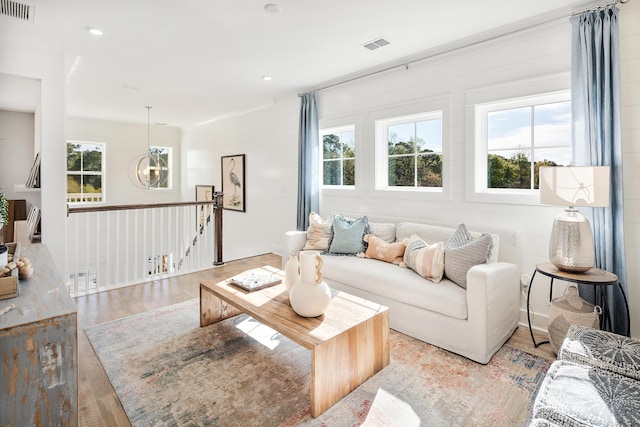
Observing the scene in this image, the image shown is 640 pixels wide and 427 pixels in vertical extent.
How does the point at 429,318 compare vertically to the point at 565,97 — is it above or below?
below

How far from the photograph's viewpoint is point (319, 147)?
4812 millimetres

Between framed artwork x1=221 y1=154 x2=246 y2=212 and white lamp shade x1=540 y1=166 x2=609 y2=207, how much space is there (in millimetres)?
5001

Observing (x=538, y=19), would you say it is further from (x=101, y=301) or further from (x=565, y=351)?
(x=101, y=301)

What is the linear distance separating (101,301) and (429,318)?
3158mm

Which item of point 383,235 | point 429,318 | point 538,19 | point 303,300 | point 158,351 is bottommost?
point 158,351

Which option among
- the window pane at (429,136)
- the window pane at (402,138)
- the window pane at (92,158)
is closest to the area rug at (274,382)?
the window pane at (429,136)

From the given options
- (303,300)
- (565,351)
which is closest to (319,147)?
(303,300)

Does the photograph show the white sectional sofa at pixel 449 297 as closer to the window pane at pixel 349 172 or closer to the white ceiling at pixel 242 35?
the window pane at pixel 349 172

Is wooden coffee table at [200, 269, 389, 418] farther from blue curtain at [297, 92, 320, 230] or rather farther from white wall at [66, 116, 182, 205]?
white wall at [66, 116, 182, 205]

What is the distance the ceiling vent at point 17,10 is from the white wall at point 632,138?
4.32 metres

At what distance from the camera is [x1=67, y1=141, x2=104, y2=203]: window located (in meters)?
6.77

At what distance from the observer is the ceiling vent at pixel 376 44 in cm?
319

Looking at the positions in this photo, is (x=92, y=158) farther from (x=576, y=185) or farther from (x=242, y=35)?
(x=576, y=185)

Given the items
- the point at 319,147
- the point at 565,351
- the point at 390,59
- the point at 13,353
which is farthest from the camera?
the point at 319,147
